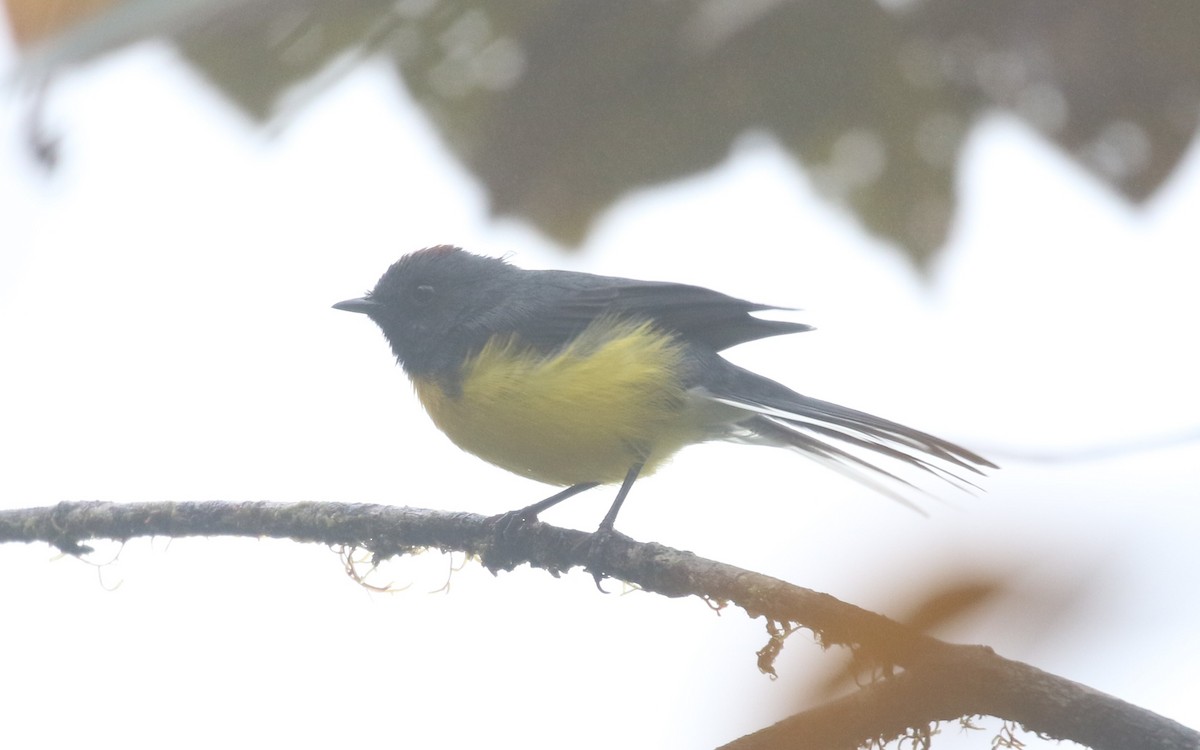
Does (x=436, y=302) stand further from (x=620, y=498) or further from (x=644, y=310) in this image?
(x=620, y=498)

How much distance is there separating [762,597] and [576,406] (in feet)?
7.42

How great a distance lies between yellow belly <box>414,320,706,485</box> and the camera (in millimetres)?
4320

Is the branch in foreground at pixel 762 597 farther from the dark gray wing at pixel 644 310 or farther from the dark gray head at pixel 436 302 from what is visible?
the dark gray head at pixel 436 302

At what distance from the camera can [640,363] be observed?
4445 mm

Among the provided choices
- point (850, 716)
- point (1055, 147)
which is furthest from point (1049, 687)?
point (1055, 147)

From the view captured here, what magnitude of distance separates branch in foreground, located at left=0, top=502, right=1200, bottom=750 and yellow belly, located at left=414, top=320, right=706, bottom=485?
0.44m

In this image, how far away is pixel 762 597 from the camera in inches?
84.2

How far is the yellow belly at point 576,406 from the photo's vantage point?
432cm

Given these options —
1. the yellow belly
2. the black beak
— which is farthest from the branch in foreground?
the black beak

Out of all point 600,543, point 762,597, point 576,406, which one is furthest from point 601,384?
point 762,597

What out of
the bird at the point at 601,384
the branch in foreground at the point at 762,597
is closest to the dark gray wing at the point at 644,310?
the bird at the point at 601,384

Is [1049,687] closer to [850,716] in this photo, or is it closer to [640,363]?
[850,716]

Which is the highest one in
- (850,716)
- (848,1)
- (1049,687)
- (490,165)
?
(848,1)

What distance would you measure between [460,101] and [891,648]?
129cm
